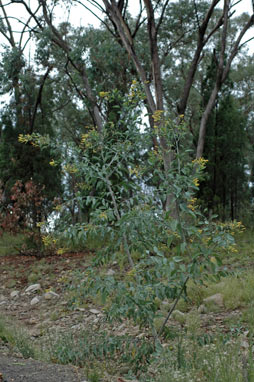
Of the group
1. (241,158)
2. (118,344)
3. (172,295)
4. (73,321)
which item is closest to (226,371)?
(172,295)

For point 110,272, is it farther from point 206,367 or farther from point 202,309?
point 206,367

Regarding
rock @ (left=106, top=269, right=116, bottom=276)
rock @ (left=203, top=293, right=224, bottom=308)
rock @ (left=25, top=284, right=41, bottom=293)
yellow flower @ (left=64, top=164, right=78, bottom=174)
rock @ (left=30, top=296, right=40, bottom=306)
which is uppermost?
yellow flower @ (left=64, top=164, right=78, bottom=174)

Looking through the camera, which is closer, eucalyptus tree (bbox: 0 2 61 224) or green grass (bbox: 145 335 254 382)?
green grass (bbox: 145 335 254 382)

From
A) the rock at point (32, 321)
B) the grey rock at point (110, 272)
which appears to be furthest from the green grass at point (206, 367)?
the grey rock at point (110, 272)

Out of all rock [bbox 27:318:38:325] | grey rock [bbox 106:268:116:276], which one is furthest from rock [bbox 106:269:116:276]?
rock [bbox 27:318:38:325]

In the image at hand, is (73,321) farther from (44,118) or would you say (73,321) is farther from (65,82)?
(65,82)

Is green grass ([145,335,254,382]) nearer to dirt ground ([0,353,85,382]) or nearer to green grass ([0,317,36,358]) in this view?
dirt ground ([0,353,85,382])

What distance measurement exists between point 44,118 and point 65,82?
7.68ft

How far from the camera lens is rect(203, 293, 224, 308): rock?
5.23m

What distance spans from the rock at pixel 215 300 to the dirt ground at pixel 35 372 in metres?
2.42

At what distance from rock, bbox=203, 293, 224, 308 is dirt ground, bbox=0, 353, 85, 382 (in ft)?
7.94

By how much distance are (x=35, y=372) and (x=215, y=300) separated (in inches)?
112

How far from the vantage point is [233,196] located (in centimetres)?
1261

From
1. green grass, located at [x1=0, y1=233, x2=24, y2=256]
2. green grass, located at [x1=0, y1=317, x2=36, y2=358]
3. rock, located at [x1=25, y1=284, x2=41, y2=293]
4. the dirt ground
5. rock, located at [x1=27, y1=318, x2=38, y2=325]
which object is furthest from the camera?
green grass, located at [x1=0, y1=233, x2=24, y2=256]
